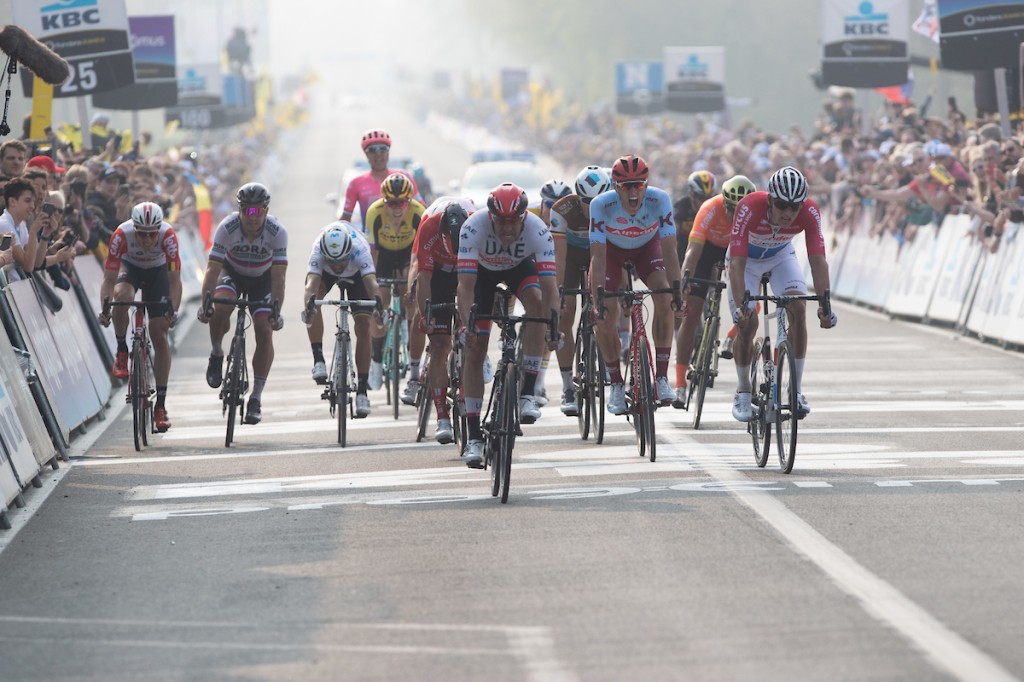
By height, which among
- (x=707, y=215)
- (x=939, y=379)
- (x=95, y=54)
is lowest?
(x=939, y=379)

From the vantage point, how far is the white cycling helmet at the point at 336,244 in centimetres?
1477

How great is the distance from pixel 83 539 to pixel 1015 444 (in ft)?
21.2

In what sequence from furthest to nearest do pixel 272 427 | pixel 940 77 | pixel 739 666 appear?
pixel 940 77 → pixel 272 427 → pixel 739 666

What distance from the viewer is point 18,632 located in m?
8.12

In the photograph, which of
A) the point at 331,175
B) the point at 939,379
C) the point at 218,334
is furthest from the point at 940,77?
the point at 218,334

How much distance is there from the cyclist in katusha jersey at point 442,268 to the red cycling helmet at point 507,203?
41.4 inches

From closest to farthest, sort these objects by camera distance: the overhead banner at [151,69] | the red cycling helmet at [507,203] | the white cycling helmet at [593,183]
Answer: the red cycling helmet at [507,203] → the white cycling helmet at [593,183] → the overhead banner at [151,69]

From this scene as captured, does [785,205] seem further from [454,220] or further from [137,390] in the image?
[137,390]

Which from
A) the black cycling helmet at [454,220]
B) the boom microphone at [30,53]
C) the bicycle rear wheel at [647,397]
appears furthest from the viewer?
the boom microphone at [30,53]

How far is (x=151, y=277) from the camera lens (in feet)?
50.3

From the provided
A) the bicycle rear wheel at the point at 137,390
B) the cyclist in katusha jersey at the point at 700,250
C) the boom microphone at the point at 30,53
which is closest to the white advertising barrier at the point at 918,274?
the cyclist in katusha jersey at the point at 700,250

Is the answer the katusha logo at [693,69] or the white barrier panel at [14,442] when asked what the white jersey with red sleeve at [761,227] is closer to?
the white barrier panel at [14,442]

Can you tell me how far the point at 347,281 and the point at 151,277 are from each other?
1566 mm

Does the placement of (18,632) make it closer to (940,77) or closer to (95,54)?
(95,54)
